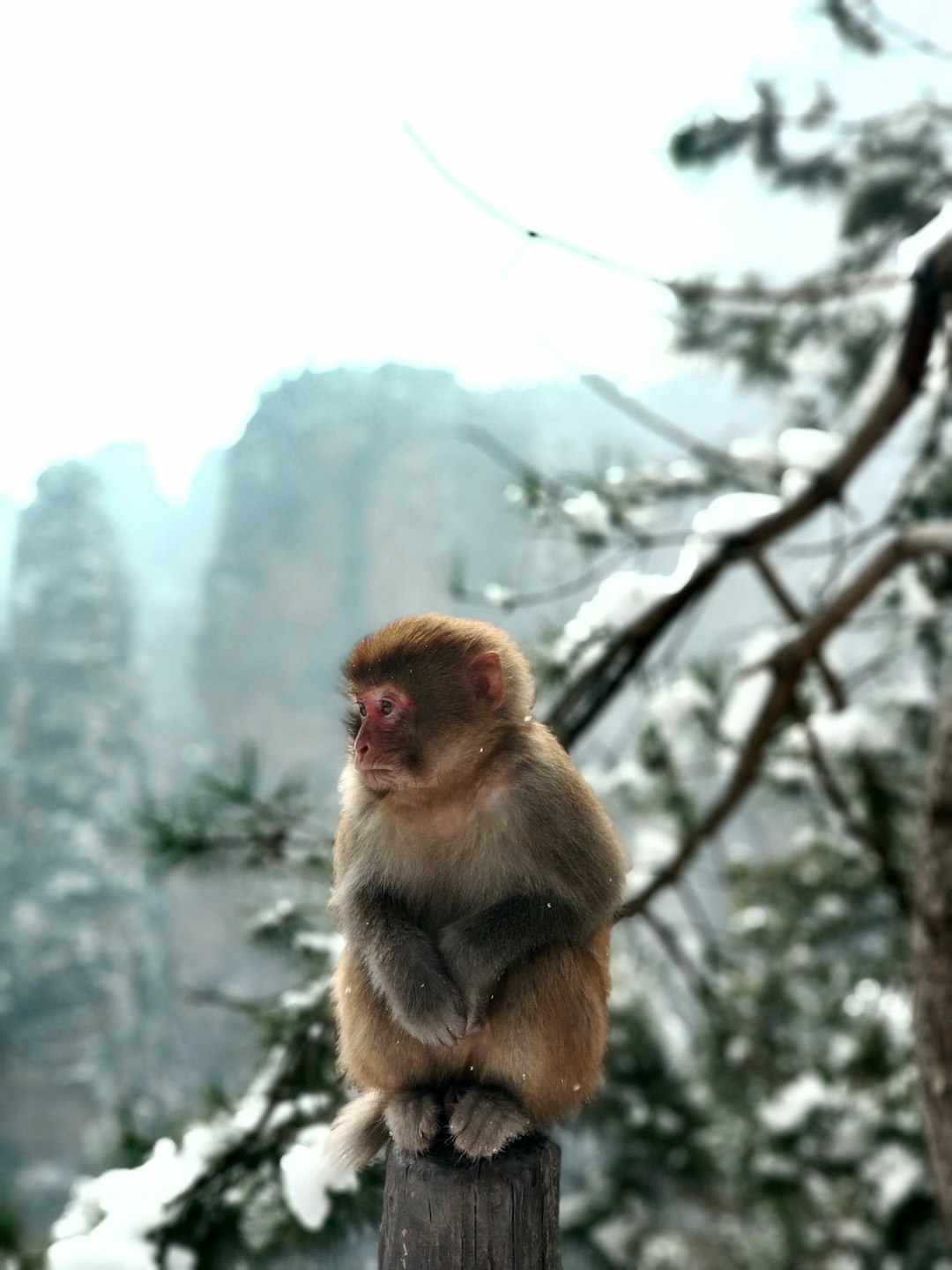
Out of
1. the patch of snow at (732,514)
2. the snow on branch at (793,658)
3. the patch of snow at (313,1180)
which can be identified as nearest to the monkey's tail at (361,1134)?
the patch of snow at (313,1180)

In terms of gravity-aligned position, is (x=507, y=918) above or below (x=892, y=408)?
below

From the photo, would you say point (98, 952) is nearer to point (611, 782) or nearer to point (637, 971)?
point (637, 971)

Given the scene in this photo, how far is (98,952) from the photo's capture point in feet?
42.7

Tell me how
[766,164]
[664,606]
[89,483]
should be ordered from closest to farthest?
1. [664,606]
2. [766,164]
3. [89,483]

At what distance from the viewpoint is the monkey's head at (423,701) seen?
1.11 meters

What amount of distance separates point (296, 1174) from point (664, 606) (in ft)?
4.89

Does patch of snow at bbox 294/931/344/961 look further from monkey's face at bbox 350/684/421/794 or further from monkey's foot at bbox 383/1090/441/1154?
monkey's face at bbox 350/684/421/794

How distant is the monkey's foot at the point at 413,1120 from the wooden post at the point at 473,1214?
46mm

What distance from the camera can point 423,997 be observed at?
1.16m

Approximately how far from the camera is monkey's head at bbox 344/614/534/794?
1.11m

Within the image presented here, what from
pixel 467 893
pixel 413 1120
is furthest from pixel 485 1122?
pixel 467 893

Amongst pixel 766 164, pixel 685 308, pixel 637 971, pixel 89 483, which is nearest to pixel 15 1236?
pixel 685 308

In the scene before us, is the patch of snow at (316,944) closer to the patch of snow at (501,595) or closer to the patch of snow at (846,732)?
the patch of snow at (501,595)

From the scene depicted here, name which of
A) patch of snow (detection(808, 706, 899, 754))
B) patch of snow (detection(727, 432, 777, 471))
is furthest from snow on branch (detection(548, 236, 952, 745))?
patch of snow (detection(808, 706, 899, 754))
